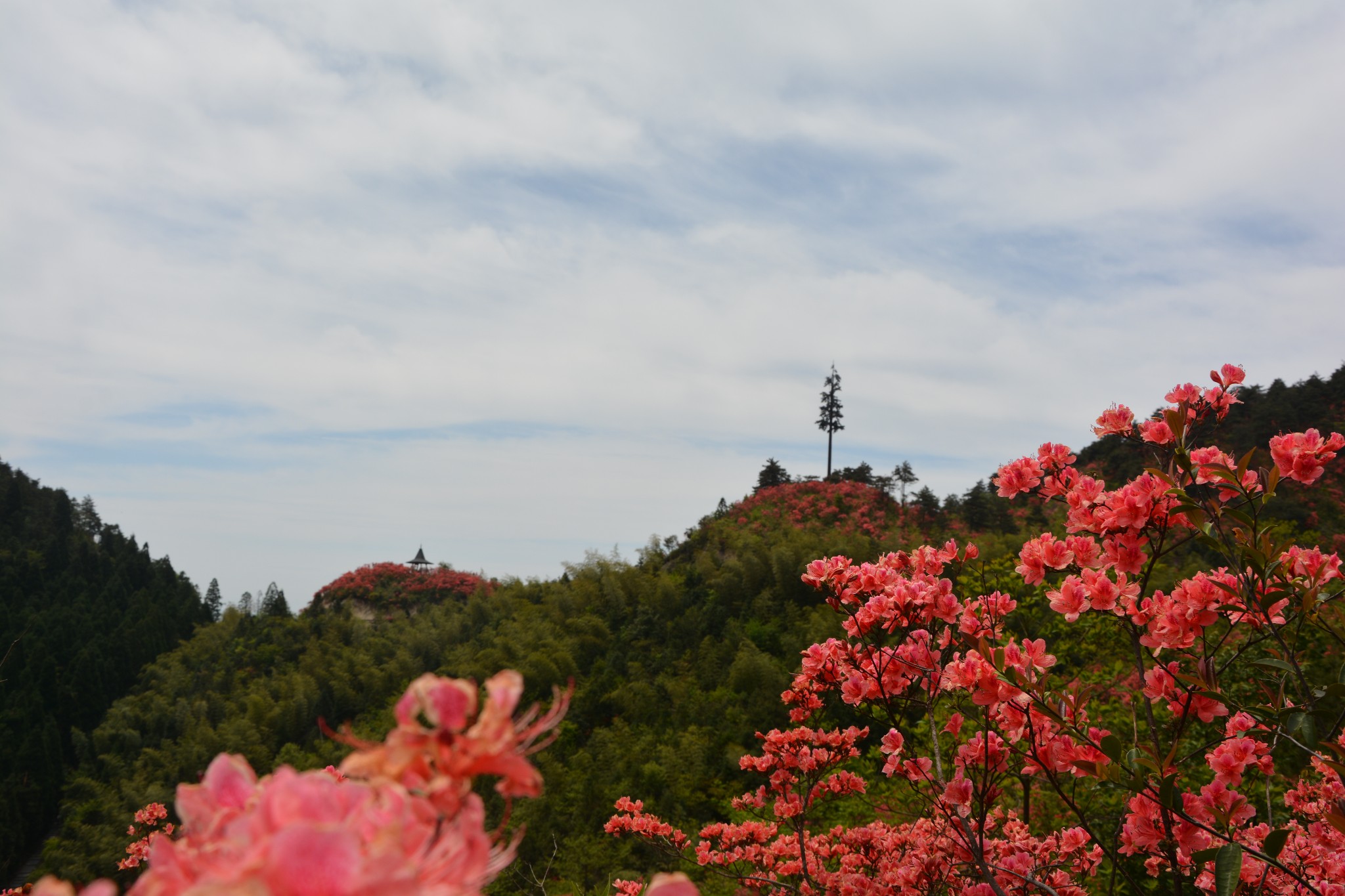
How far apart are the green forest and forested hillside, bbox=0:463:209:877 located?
9cm

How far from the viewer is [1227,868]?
1438mm

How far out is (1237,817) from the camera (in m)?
1.74

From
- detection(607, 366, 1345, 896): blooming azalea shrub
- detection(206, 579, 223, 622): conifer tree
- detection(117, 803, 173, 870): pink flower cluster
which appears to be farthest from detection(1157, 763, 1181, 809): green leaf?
detection(206, 579, 223, 622): conifer tree

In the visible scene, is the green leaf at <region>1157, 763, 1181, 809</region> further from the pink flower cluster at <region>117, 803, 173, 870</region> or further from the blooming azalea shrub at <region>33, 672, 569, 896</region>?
the pink flower cluster at <region>117, 803, 173, 870</region>

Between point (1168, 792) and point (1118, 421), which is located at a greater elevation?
point (1118, 421)

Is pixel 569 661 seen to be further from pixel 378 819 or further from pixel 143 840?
pixel 378 819

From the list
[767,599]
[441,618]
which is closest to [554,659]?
[767,599]

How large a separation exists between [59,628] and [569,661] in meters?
22.2

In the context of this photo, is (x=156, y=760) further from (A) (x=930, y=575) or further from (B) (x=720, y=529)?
(A) (x=930, y=575)

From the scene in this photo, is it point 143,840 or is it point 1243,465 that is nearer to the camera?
point 1243,465

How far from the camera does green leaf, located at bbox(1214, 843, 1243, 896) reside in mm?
1412

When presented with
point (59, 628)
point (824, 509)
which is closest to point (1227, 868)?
point (824, 509)

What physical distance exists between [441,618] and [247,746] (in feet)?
14.8

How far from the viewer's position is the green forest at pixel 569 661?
9.23 m
